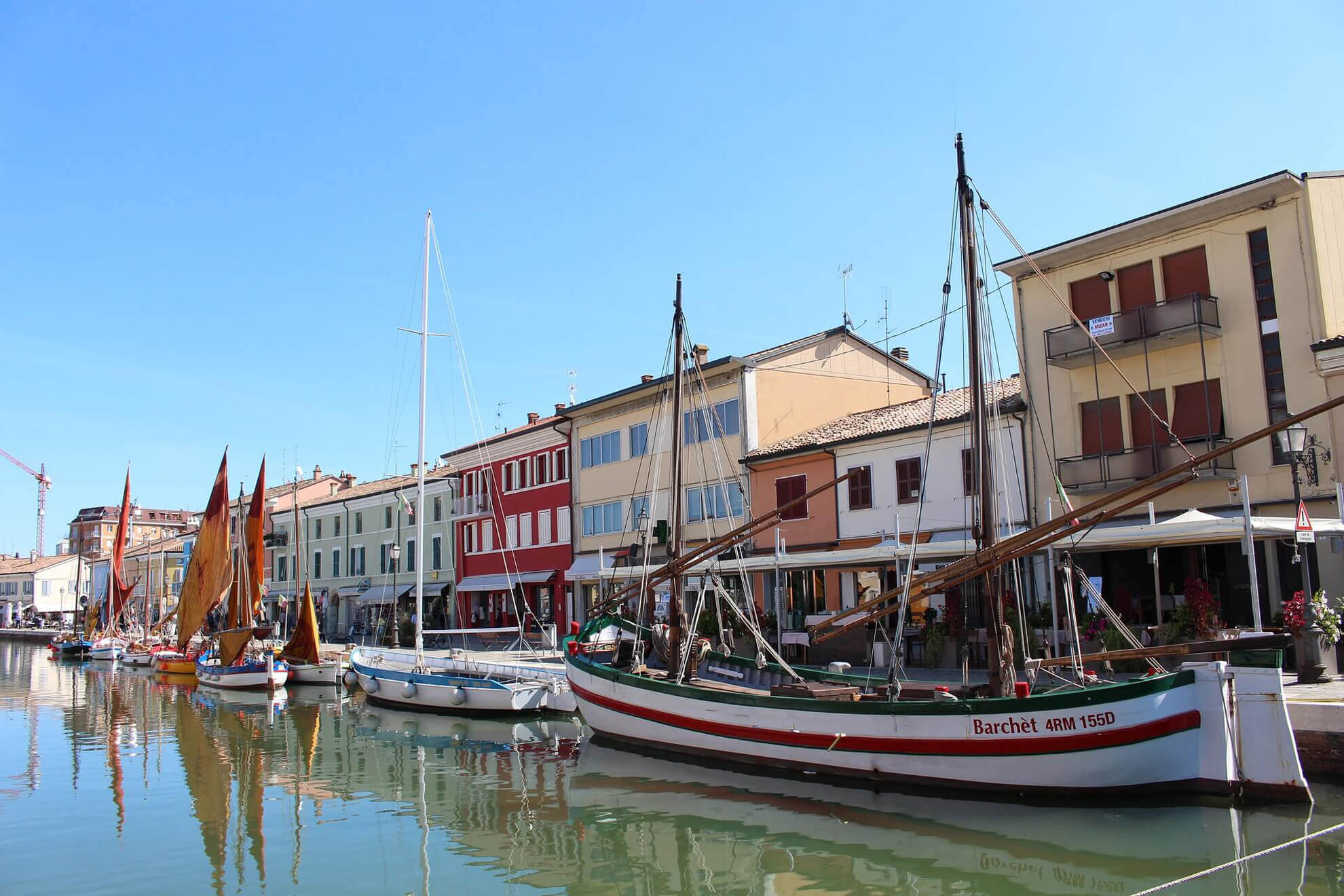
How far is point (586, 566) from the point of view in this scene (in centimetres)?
4056

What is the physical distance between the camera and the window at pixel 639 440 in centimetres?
3875

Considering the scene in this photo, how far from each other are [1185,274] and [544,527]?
93.3 feet

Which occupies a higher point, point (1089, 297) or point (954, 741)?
point (1089, 297)

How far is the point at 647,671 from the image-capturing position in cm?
2122

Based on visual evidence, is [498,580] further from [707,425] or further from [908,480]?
[908,480]

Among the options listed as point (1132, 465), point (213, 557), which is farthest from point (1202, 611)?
point (213, 557)

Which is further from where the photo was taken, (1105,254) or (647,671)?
(1105,254)

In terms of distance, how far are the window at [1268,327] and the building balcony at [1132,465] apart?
1105mm

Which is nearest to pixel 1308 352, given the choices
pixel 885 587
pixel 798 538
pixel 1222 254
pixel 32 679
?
pixel 1222 254

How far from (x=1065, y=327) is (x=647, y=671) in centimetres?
1371

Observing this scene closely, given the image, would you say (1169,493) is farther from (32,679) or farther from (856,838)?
(32,679)

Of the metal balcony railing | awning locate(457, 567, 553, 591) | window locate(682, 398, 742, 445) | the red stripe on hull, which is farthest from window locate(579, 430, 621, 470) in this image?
Result: the red stripe on hull

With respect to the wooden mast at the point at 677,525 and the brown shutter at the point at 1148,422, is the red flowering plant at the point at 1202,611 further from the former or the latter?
the wooden mast at the point at 677,525

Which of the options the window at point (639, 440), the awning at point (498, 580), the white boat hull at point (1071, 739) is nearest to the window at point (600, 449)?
the window at point (639, 440)
